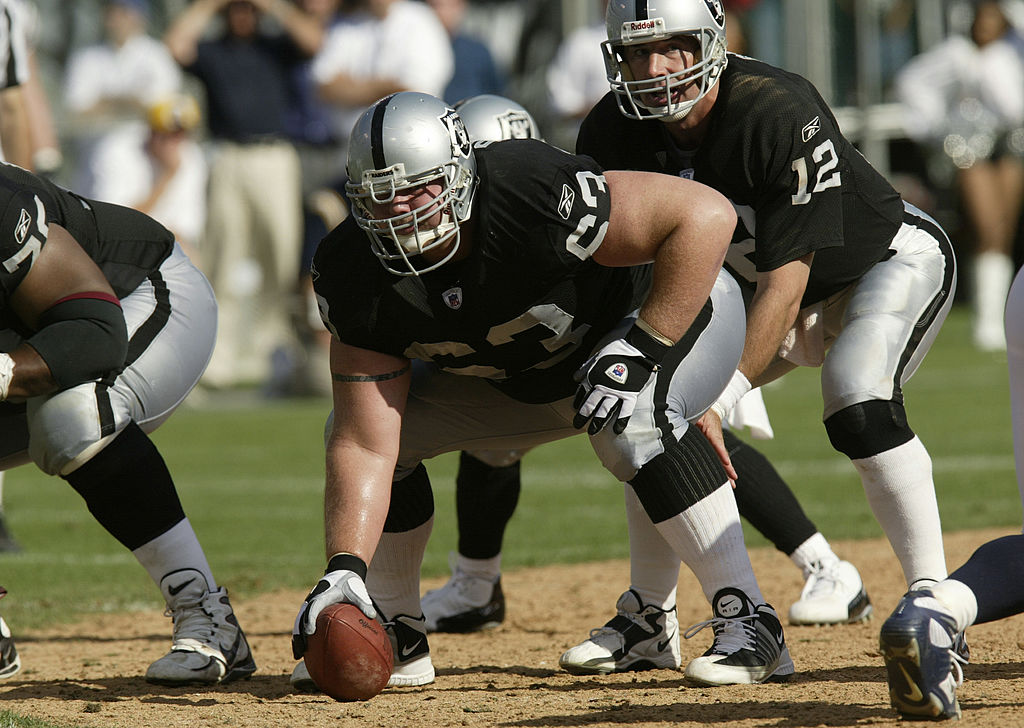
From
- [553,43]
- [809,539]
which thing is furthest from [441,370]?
[553,43]

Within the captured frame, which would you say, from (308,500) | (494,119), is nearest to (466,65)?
(308,500)

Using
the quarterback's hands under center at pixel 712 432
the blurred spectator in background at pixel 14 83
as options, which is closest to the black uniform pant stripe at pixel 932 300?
the quarterback's hands under center at pixel 712 432

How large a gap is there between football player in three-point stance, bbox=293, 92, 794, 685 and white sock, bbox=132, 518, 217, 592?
0.70m

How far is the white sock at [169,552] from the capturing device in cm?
451

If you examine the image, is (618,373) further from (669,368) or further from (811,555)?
(811,555)

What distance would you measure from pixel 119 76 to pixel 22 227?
9.71 metres

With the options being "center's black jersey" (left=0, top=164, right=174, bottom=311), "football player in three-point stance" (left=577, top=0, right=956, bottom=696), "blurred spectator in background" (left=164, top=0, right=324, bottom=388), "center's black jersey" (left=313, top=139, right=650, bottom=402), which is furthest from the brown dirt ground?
"blurred spectator in background" (left=164, top=0, right=324, bottom=388)

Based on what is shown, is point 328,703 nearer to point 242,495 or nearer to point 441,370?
point 441,370

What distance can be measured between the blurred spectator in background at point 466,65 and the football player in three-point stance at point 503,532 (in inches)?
261

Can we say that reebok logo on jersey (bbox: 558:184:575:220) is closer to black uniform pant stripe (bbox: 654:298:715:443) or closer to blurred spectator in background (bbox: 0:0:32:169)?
black uniform pant stripe (bbox: 654:298:715:443)

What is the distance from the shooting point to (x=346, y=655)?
372 centimetres

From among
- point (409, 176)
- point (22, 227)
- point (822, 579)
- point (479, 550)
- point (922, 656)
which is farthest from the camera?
point (479, 550)

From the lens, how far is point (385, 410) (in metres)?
4.11

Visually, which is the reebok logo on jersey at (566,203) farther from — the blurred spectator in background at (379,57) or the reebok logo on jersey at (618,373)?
the blurred spectator in background at (379,57)
